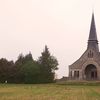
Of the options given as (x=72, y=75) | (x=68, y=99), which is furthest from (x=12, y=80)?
(x=68, y=99)

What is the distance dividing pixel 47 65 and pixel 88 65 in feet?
42.2

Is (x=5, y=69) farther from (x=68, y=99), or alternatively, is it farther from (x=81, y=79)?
(x=68, y=99)

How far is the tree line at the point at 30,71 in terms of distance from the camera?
87250 mm

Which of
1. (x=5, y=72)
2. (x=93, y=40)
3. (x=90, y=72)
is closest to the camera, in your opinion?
(x=5, y=72)

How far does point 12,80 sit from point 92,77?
21.6 m

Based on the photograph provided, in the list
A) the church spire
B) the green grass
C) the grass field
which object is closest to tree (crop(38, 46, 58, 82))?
the church spire

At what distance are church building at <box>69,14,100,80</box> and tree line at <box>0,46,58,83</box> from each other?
7330 mm

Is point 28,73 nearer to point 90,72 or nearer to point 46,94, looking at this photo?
point 90,72

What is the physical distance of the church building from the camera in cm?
9769

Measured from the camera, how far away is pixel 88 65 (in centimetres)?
9906

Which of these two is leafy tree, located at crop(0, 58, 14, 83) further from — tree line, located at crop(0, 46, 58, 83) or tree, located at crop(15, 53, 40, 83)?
tree, located at crop(15, 53, 40, 83)

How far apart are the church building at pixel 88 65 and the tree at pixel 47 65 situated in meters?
7.23

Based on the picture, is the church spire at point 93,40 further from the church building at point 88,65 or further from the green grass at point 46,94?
the green grass at point 46,94

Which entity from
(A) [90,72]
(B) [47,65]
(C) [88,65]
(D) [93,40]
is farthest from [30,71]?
(D) [93,40]
